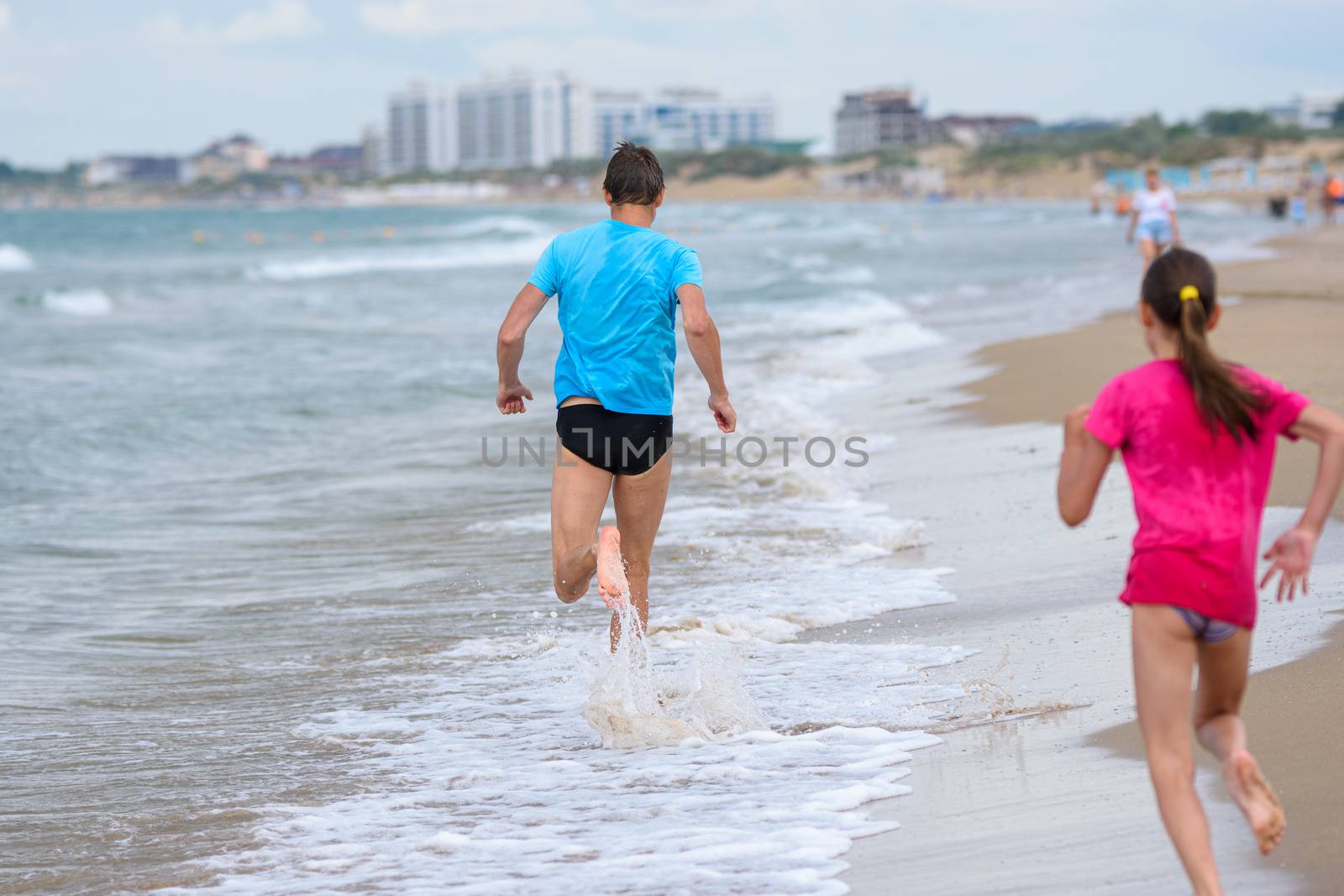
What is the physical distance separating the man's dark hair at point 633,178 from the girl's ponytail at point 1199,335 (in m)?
2.08

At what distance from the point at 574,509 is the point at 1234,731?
2395 millimetres

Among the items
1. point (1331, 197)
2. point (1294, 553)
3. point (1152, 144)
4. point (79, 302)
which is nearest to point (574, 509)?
point (1294, 553)

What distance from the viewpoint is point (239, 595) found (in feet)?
24.5

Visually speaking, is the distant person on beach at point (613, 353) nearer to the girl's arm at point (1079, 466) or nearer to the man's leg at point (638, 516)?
the man's leg at point (638, 516)

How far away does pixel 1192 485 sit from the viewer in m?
2.90

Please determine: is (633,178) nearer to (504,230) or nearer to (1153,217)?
(1153,217)

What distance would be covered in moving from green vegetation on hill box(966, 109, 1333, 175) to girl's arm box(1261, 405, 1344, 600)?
120180 millimetres

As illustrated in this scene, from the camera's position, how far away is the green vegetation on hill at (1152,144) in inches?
4732

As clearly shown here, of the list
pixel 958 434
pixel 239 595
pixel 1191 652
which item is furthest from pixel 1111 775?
pixel 958 434

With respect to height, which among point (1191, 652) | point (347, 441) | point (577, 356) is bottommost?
point (347, 441)

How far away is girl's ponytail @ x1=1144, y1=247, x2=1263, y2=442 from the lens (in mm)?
2863

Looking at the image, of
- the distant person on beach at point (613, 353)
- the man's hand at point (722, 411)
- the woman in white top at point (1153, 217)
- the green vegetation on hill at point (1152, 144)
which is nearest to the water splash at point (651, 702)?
the distant person on beach at point (613, 353)

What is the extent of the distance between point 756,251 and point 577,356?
4536 centimetres

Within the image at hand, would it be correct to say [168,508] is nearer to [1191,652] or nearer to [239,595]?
[239,595]
